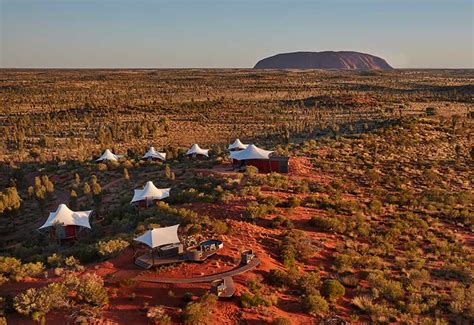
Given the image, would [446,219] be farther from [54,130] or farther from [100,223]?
[54,130]

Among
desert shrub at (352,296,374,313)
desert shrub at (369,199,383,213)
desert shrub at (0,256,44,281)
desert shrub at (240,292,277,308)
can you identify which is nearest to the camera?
desert shrub at (240,292,277,308)

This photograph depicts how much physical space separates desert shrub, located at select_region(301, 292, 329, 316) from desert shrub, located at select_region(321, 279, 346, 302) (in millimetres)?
611

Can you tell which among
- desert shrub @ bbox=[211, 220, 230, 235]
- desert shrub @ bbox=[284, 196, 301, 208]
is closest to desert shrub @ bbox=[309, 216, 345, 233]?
desert shrub @ bbox=[284, 196, 301, 208]

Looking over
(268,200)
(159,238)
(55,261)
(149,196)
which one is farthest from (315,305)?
(149,196)

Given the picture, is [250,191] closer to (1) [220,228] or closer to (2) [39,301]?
(1) [220,228]

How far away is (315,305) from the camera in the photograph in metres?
13.3

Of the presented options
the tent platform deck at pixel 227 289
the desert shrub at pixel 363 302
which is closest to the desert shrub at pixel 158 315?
the tent platform deck at pixel 227 289

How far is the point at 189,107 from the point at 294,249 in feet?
192

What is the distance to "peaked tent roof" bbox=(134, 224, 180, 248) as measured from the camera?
15.0 metres

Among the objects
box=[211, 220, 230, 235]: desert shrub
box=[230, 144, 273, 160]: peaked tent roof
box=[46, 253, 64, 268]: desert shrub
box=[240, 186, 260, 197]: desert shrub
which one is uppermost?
box=[230, 144, 273, 160]: peaked tent roof

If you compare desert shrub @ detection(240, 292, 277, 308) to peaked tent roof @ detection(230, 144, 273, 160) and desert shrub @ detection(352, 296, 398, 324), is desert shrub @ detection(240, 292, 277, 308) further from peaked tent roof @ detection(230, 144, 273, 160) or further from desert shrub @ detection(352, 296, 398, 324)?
peaked tent roof @ detection(230, 144, 273, 160)

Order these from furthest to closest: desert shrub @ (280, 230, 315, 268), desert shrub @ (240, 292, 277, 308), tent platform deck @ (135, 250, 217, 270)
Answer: desert shrub @ (280, 230, 315, 268)
tent platform deck @ (135, 250, 217, 270)
desert shrub @ (240, 292, 277, 308)

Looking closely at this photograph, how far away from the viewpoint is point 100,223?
74.2 ft

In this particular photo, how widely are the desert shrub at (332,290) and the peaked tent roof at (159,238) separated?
5371 millimetres
